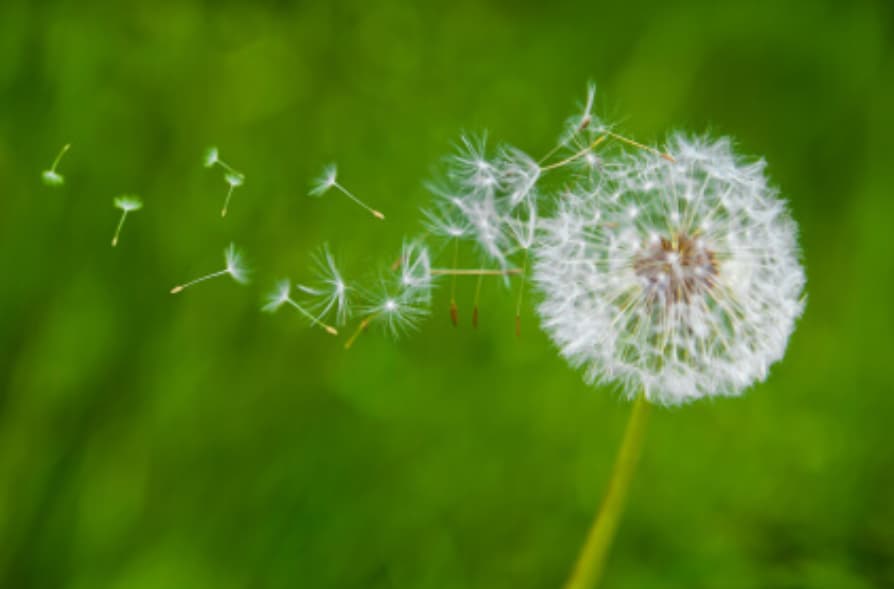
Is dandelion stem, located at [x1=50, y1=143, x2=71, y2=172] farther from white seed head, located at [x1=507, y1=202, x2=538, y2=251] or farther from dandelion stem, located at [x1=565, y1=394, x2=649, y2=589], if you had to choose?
dandelion stem, located at [x1=565, y1=394, x2=649, y2=589]

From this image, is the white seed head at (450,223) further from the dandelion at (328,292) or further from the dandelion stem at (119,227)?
the dandelion stem at (119,227)

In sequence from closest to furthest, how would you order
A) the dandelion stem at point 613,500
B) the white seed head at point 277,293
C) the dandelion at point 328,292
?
the dandelion stem at point 613,500, the dandelion at point 328,292, the white seed head at point 277,293

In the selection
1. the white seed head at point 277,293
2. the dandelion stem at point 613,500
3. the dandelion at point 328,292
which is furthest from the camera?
the white seed head at point 277,293

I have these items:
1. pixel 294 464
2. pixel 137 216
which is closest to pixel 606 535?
pixel 294 464

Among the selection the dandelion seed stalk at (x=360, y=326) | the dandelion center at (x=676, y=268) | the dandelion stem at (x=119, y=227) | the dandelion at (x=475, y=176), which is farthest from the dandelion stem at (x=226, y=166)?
the dandelion center at (x=676, y=268)

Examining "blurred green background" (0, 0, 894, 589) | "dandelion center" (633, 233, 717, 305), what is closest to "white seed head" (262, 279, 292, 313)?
"blurred green background" (0, 0, 894, 589)

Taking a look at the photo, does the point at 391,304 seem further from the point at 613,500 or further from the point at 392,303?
the point at 613,500

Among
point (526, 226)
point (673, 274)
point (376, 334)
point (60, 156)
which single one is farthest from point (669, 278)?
point (60, 156)
